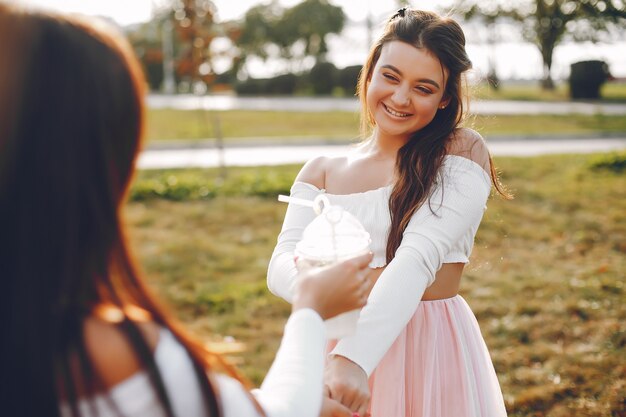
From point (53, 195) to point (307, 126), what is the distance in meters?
14.3

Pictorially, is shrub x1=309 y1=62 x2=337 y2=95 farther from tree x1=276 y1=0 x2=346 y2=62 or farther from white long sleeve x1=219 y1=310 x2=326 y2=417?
white long sleeve x1=219 y1=310 x2=326 y2=417

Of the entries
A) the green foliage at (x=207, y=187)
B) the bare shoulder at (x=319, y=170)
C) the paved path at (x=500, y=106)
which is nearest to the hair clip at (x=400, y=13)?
the bare shoulder at (x=319, y=170)

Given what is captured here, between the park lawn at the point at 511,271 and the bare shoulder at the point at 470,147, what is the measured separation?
3.80 feet

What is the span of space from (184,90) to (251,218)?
94.8 feet

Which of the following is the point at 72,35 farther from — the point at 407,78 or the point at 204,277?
the point at 204,277

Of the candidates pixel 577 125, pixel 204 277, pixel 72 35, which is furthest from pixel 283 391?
pixel 577 125

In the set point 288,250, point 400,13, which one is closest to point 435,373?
point 288,250

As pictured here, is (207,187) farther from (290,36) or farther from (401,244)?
(290,36)

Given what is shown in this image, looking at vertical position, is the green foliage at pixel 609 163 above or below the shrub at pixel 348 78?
below

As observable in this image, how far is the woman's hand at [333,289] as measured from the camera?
144 cm

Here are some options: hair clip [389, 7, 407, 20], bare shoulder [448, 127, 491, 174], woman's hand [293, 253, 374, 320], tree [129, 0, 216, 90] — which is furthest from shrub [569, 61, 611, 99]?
woman's hand [293, 253, 374, 320]

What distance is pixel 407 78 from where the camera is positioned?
7.12 feet

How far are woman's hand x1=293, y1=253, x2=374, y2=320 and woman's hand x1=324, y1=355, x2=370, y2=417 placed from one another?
0.25 meters

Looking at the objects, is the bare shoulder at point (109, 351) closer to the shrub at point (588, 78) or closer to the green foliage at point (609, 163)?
the green foliage at point (609, 163)
